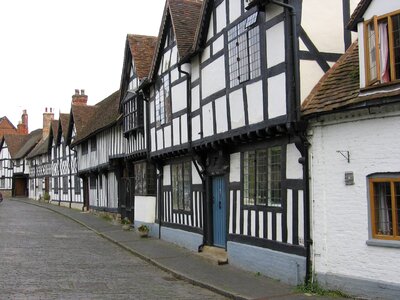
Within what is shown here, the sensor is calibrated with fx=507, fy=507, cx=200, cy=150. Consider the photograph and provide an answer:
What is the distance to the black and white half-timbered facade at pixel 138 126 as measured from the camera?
20.8 m

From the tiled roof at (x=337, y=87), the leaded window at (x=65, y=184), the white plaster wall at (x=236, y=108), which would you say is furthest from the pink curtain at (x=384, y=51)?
the leaded window at (x=65, y=184)

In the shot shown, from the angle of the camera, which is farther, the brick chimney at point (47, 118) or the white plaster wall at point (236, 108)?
the brick chimney at point (47, 118)

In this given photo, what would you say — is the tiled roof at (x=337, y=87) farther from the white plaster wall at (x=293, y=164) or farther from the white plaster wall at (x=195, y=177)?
the white plaster wall at (x=195, y=177)

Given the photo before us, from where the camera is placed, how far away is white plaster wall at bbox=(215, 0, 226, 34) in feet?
43.0

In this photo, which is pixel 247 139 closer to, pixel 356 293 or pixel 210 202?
pixel 210 202

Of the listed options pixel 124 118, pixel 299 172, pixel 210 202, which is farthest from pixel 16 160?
pixel 299 172

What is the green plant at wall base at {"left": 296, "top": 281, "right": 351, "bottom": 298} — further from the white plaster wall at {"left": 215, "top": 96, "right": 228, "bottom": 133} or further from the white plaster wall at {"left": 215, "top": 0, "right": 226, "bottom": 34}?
the white plaster wall at {"left": 215, "top": 0, "right": 226, "bottom": 34}

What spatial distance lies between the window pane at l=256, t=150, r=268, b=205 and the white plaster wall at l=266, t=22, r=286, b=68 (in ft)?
7.15

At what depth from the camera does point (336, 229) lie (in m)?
9.41

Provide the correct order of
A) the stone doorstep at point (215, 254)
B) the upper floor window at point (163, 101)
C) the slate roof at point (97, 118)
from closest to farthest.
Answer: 1. the stone doorstep at point (215, 254)
2. the upper floor window at point (163, 101)
3. the slate roof at point (97, 118)

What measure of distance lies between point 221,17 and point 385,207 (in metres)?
6.88

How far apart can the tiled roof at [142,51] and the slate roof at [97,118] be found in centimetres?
388

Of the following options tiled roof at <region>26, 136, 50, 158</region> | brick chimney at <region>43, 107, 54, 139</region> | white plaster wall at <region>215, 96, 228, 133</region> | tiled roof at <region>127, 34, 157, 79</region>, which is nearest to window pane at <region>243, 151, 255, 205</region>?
white plaster wall at <region>215, 96, 228, 133</region>

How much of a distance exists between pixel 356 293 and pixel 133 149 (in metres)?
15.8
